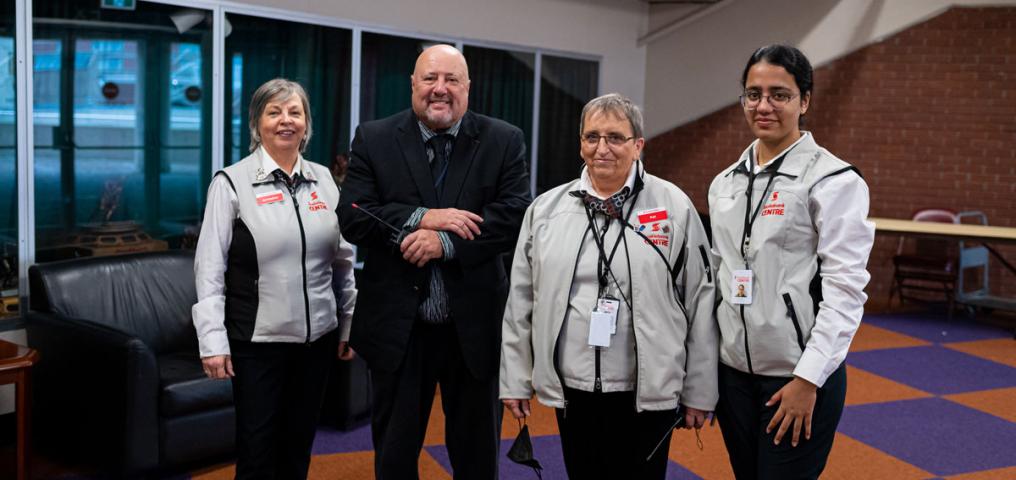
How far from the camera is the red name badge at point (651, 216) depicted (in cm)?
232

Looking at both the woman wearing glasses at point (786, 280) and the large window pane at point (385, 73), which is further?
the large window pane at point (385, 73)

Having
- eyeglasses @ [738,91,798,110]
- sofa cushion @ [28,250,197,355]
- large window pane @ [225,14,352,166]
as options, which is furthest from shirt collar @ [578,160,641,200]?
large window pane @ [225,14,352,166]

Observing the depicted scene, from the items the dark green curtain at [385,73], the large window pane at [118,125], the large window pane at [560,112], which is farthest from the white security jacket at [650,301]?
the large window pane at [560,112]

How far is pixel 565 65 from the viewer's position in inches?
344

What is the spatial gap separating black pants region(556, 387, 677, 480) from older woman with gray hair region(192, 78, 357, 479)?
36.5 inches

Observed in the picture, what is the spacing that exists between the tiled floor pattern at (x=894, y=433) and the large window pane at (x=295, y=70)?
2.44 m

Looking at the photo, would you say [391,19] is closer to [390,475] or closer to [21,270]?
[21,270]

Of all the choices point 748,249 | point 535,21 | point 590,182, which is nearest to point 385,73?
point 535,21

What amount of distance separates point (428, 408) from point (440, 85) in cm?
99

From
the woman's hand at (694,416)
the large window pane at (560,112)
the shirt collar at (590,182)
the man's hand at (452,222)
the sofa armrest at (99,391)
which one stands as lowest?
the sofa armrest at (99,391)

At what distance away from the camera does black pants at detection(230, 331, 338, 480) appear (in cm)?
281

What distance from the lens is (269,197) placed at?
2.81 meters

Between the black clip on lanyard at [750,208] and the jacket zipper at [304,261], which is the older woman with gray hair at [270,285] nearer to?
the jacket zipper at [304,261]

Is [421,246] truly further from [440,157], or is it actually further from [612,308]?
[612,308]
